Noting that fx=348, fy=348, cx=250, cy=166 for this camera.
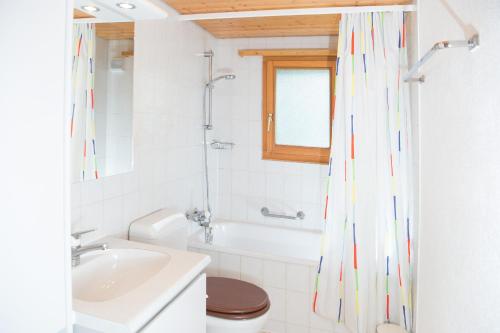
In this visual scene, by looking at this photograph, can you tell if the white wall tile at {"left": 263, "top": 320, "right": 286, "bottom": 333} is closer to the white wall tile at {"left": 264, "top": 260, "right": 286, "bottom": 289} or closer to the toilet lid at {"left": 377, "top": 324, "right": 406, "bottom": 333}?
the white wall tile at {"left": 264, "top": 260, "right": 286, "bottom": 289}

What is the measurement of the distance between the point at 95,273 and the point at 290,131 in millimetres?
2163

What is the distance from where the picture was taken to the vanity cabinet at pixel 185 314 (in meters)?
1.26

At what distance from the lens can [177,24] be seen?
2578 mm

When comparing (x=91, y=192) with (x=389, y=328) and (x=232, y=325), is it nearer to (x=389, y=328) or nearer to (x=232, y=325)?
(x=232, y=325)

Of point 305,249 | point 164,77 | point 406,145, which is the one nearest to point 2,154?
point 164,77

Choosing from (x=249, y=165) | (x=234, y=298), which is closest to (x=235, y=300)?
(x=234, y=298)

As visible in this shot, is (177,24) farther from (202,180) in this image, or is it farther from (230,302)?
(230,302)

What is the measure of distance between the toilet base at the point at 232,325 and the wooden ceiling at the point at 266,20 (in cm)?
199

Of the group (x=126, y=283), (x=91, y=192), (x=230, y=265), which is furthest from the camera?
(x=230, y=265)

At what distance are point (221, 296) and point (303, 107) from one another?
72.8 inches

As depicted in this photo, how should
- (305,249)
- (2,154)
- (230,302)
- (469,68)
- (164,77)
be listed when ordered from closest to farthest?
(2,154) < (469,68) < (230,302) < (164,77) < (305,249)

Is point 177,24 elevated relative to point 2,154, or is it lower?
elevated

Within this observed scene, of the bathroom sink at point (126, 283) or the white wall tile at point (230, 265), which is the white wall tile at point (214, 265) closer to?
the white wall tile at point (230, 265)

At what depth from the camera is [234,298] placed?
2.10m
